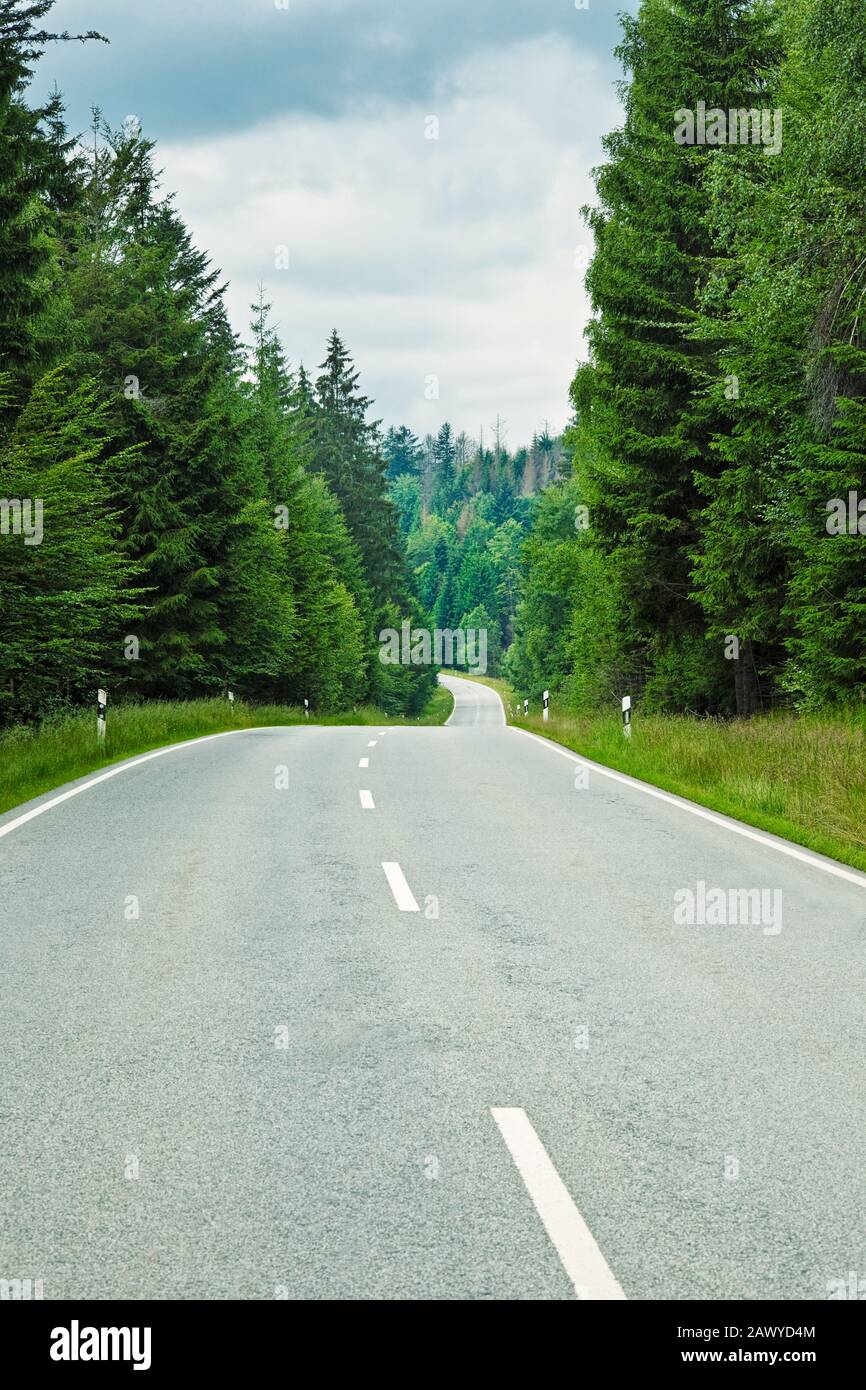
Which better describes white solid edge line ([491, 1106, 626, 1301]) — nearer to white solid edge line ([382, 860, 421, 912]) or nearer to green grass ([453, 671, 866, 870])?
white solid edge line ([382, 860, 421, 912])

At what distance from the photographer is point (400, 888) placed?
29.4ft

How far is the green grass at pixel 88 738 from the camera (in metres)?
15.9

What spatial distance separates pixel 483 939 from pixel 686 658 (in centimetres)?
2186

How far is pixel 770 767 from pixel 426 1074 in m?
10.5

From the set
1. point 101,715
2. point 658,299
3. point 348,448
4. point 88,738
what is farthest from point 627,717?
point 348,448

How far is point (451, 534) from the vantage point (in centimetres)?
18712

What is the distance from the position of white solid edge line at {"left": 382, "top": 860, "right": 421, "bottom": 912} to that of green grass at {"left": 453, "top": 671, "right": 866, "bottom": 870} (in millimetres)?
3814

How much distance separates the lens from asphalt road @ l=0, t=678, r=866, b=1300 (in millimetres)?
3469

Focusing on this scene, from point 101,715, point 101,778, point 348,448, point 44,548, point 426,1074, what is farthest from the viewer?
point 348,448

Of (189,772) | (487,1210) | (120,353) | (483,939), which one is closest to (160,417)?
(120,353)

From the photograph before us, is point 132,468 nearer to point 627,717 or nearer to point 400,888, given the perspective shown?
point 627,717

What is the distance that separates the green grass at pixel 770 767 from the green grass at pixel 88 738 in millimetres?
8111

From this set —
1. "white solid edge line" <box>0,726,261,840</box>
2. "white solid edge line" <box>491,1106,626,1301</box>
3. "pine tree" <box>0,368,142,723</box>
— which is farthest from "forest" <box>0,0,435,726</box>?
"white solid edge line" <box>491,1106,626,1301</box>
